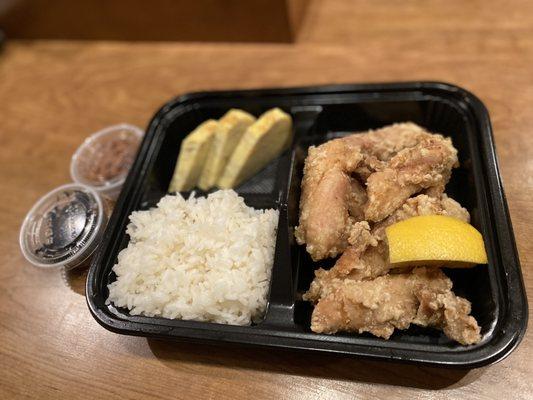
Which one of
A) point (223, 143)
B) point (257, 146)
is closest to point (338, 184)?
point (257, 146)

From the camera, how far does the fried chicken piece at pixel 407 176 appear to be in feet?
5.74

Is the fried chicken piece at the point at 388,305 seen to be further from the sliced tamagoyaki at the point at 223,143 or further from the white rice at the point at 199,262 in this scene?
the sliced tamagoyaki at the point at 223,143

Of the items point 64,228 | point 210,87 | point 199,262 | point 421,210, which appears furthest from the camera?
point 210,87

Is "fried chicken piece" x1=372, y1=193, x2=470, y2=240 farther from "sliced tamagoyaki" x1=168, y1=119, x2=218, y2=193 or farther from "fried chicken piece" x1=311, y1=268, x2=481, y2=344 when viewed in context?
"sliced tamagoyaki" x1=168, y1=119, x2=218, y2=193

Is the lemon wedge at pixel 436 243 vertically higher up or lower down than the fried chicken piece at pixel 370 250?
higher up

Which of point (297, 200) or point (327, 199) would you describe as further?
point (297, 200)

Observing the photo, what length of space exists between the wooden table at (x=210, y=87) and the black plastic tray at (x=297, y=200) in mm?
202

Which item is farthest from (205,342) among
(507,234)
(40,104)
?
(40,104)

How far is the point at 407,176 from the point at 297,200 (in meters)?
0.49

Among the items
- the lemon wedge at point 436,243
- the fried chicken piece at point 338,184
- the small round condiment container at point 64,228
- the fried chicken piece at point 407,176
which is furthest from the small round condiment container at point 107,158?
the lemon wedge at point 436,243

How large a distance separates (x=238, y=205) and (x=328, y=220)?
50 centimetres

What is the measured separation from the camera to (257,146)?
2236 millimetres

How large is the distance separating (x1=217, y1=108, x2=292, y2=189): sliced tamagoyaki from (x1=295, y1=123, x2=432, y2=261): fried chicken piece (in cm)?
34

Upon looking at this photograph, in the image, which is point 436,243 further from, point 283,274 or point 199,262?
point 199,262
